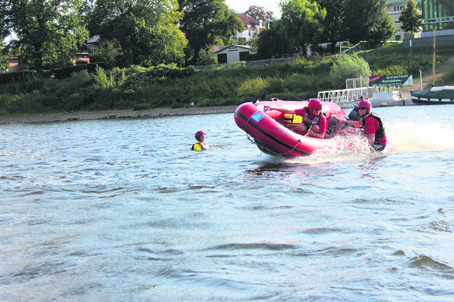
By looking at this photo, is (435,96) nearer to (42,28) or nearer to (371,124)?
(371,124)

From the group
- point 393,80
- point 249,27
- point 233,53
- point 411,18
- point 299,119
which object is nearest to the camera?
point 299,119

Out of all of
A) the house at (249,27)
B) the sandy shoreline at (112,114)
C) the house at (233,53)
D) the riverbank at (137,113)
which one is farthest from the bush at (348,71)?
the house at (249,27)

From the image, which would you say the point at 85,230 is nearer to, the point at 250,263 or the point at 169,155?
the point at 250,263

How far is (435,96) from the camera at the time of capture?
27.6 meters

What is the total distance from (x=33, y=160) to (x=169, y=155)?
3276 mm

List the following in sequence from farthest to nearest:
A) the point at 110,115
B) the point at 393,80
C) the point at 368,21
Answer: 1. the point at 368,21
2. the point at 110,115
3. the point at 393,80

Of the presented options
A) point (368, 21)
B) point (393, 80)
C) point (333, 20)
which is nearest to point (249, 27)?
point (333, 20)

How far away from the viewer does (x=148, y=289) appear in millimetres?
3611

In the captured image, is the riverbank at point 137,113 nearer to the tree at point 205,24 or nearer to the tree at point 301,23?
the tree at point 301,23

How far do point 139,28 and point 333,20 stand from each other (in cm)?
1970

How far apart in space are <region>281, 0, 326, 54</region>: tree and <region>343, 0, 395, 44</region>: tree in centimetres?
297

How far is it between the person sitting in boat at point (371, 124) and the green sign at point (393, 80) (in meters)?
23.2

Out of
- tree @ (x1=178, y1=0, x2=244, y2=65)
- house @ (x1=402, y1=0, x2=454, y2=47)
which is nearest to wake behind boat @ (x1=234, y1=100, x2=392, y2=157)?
house @ (x1=402, y1=0, x2=454, y2=47)

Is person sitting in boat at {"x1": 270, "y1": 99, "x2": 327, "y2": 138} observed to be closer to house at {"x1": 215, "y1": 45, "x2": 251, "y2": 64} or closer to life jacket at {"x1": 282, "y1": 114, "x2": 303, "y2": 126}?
life jacket at {"x1": 282, "y1": 114, "x2": 303, "y2": 126}
